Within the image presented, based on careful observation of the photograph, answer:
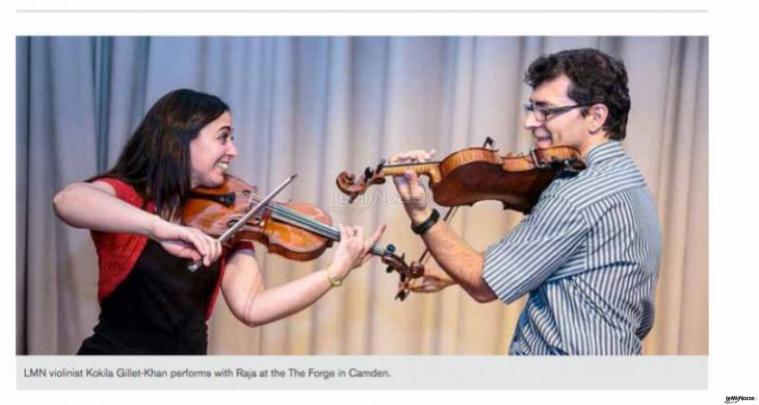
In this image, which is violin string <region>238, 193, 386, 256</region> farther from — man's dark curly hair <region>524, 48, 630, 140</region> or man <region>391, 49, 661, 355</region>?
man's dark curly hair <region>524, 48, 630, 140</region>

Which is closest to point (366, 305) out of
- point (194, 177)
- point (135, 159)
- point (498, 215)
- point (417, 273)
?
point (417, 273)

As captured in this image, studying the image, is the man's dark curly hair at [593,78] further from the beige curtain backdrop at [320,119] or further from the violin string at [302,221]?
the violin string at [302,221]

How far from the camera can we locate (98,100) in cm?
224

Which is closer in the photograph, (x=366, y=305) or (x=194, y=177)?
(x=194, y=177)

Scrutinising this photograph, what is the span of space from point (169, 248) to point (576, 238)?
1053 millimetres

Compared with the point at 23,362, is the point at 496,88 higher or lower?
higher

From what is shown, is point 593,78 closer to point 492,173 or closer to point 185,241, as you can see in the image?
point 492,173

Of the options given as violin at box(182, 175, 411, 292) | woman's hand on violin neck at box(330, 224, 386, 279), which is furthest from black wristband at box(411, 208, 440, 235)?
violin at box(182, 175, 411, 292)

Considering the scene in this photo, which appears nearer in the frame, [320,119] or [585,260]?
[585,260]

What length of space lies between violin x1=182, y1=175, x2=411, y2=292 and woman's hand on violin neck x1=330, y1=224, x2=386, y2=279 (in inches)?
1.6

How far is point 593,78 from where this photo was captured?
2.12m

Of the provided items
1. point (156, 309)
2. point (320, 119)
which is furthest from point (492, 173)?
point (156, 309)
